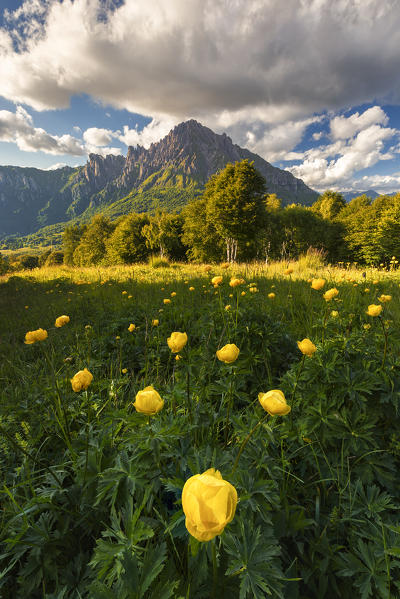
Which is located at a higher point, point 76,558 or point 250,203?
point 250,203

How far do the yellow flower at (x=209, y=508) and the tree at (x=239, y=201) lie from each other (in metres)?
19.4

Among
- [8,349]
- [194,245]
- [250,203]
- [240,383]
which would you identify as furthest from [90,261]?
[240,383]

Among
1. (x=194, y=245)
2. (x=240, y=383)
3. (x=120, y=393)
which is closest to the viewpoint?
(x=240, y=383)

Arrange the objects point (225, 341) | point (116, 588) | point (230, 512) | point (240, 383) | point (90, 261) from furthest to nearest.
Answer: point (90, 261), point (225, 341), point (240, 383), point (116, 588), point (230, 512)

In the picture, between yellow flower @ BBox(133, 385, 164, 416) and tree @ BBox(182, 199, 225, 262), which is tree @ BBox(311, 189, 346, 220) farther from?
yellow flower @ BBox(133, 385, 164, 416)

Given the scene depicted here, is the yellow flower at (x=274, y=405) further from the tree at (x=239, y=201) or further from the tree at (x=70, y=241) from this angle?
the tree at (x=70, y=241)

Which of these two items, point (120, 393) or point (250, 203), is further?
point (250, 203)

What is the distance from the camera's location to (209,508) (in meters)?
0.51

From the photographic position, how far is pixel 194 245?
92.7ft

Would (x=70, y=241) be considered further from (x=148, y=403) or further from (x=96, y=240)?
(x=148, y=403)

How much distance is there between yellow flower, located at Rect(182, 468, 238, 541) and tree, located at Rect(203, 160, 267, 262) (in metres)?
19.4

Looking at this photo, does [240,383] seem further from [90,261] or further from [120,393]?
[90,261]

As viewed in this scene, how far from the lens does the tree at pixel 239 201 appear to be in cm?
1839

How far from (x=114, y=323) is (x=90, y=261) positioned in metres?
40.9
